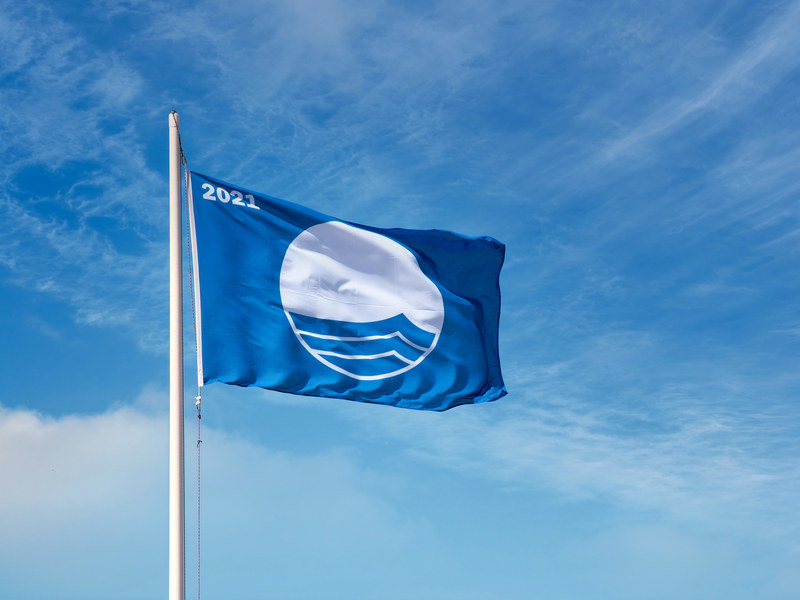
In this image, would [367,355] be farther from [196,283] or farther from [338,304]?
[196,283]

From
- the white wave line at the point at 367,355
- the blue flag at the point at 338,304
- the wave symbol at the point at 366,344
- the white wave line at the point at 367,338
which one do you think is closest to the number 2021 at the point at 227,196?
the blue flag at the point at 338,304

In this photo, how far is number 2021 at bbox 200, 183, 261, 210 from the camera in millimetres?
17141

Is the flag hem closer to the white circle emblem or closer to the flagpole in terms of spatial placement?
the flagpole

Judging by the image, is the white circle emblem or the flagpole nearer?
the flagpole

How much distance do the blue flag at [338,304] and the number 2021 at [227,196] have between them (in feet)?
0.08

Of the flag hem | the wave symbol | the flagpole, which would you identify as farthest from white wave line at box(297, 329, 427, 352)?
the flagpole

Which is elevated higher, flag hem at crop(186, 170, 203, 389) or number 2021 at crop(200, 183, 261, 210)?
number 2021 at crop(200, 183, 261, 210)

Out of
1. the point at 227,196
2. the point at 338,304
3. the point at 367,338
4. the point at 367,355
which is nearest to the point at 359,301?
the point at 338,304

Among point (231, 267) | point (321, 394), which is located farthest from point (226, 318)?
point (321, 394)

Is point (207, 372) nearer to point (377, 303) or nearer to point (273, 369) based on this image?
point (273, 369)

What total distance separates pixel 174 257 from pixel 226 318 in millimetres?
1932

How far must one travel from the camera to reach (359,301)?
1947 centimetres

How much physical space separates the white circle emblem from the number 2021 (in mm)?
1337

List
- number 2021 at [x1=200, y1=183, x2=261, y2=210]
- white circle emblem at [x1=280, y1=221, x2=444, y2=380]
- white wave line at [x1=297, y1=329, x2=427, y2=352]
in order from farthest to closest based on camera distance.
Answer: white circle emblem at [x1=280, y1=221, x2=444, y2=380] → white wave line at [x1=297, y1=329, x2=427, y2=352] → number 2021 at [x1=200, y1=183, x2=261, y2=210]
